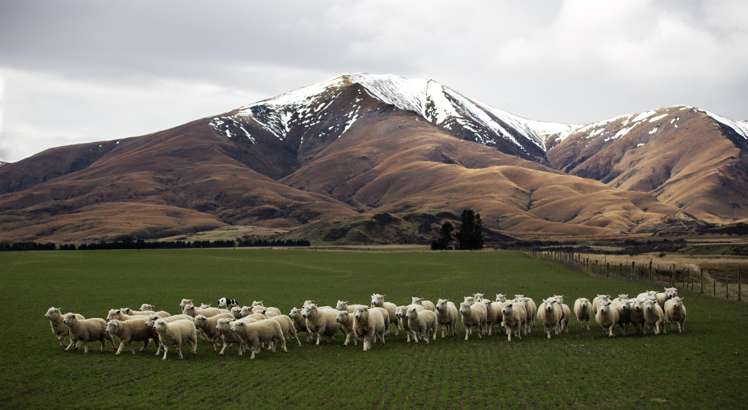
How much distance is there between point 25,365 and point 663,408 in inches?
651

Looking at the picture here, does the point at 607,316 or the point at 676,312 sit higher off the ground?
the point at 676,312

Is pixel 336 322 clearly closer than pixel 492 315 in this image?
Yes

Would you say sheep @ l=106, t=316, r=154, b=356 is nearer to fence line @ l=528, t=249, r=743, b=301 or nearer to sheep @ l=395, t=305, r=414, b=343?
sheep @ l=395, t=305, r=414, b=343

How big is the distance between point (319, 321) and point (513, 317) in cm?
705

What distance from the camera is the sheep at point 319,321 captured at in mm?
25766

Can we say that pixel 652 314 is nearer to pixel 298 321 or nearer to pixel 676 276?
pixel 298 321

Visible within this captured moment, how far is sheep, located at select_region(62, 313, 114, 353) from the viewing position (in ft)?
75.7

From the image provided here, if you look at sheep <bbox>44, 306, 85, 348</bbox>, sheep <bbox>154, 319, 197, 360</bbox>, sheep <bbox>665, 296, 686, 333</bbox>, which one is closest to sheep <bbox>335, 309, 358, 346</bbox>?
sheep <bbox>154, 319, 197, 360</bbox>

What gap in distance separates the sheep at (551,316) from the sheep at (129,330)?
14015 millimetres

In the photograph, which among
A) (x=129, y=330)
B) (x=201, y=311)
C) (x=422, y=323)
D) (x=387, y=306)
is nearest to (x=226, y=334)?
(x=129, y=330)

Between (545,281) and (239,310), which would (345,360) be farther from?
(545,281)

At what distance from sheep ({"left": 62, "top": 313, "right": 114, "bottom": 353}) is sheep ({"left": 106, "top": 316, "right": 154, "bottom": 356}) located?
0.60 meters

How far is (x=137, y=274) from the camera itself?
62.6 m

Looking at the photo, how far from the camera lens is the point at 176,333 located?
22.5m
